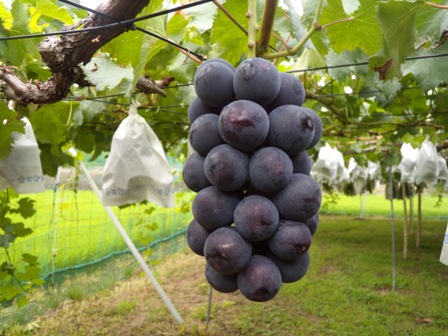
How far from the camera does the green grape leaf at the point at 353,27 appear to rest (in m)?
1.19

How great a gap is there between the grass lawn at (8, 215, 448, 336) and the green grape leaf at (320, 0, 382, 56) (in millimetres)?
2699

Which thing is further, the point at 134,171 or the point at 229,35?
the point at 134,171

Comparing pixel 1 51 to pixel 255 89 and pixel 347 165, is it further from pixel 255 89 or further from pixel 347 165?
pixel 347 165

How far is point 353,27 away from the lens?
1.29 metres

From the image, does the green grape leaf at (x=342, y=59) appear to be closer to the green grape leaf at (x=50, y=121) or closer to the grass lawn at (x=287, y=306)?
the green grape leaf at (x=50, y=121)

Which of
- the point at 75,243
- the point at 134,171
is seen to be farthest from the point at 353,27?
the point at 75,243

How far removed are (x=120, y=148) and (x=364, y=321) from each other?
3.38 meters

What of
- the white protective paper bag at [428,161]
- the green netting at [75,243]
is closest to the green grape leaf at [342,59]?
the green netting at [75,243]

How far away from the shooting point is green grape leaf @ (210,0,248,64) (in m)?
1.19

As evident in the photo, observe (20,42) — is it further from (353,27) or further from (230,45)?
(353,27)

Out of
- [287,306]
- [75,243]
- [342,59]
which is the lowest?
[287,306]

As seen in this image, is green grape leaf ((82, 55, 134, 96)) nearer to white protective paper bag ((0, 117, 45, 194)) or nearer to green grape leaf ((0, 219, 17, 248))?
white protective paper bag ((0, 117, 45, 194))

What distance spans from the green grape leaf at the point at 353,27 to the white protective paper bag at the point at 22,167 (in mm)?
1190

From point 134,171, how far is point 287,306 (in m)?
3.46
